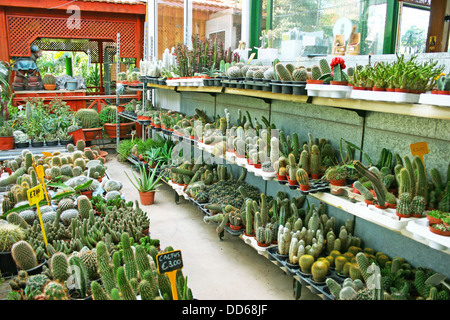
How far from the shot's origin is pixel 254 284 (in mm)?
3389

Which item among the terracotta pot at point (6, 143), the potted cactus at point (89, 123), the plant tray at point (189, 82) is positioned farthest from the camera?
the potted cactus at point (89, 123)

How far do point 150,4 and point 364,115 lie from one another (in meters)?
7.10

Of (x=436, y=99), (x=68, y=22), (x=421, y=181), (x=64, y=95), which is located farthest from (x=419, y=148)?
(x=68, y=22)

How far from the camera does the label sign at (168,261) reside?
184cm

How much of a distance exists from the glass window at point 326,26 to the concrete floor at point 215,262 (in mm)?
2204

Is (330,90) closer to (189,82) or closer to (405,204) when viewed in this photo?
(405,204)

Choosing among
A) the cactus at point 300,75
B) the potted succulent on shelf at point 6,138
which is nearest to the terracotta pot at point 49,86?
the potted succulent on shelf at point 6,138

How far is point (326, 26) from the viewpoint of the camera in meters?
3.85

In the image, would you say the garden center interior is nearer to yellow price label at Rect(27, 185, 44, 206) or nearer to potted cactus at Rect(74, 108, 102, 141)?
yellow price label at Rect(27, 185, 44, 206)

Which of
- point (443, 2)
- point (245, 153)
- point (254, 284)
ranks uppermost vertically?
point (443, 2)

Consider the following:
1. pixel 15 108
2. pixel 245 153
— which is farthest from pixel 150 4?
pixel 245 153

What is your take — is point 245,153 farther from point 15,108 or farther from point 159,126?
point 15,108

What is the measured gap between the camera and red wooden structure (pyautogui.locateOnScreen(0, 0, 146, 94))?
9.34 m

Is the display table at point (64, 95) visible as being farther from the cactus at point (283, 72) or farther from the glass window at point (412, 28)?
the glass window at point (412, 28)
